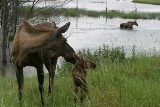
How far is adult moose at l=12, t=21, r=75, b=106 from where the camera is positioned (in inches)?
186

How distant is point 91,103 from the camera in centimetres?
421

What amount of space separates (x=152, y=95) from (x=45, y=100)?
5.59 feet

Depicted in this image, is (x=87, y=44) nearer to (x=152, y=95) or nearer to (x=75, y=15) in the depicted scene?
(x=75, y=15)

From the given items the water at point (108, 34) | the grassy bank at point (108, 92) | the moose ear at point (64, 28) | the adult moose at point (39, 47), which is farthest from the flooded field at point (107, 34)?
the moose ear at point (64, 28)

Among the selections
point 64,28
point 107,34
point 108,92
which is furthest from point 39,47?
point 107,34

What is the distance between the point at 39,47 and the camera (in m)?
4.80

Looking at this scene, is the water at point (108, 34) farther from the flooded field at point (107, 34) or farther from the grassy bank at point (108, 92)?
the grassy bank at point (108, 92)

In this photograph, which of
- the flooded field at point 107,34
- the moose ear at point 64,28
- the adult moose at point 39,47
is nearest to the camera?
the moose ear at point 64,28

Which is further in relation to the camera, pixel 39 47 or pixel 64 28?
pixel 39 47

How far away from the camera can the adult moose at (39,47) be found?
15.5 ft

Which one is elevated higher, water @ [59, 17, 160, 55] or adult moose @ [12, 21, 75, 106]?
adult moose @ [12, 21, 75, 106]

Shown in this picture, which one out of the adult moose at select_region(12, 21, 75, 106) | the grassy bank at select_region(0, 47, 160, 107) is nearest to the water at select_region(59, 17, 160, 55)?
the grassy bank at select_region(0, 47, 160, 107)

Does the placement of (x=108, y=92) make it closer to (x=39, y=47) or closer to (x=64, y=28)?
(x=64, y=28)

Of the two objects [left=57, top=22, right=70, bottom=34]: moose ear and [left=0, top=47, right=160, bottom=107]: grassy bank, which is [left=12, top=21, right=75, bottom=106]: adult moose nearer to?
[left=57, top=22, right=70, bottom=34]: moose ear
